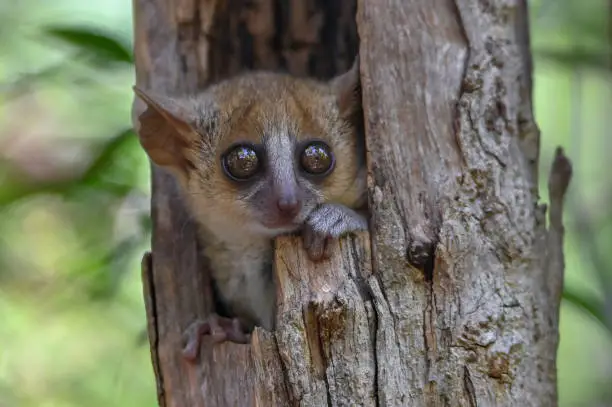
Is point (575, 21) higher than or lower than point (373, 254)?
higher

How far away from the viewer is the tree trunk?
88.5 inches

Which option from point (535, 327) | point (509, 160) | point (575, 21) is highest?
point (575, 21)

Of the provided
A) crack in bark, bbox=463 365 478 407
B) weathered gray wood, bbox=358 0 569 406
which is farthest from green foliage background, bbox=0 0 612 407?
crack in bark, bbox=463 365 478 407

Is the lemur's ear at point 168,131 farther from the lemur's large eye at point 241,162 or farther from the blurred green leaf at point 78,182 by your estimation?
the blurred green leaf at point 78,182

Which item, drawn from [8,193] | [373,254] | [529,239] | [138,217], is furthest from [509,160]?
[8,193]

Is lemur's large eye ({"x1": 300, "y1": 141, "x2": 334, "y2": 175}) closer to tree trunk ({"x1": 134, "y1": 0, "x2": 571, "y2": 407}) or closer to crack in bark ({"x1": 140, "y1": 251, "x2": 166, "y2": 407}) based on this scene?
tree trunk ({"x1": 134, "y1": 0, "x2": 571, "y2": 407})

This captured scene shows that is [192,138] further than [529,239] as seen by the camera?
Yes

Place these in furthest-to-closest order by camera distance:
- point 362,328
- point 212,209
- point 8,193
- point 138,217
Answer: point 138,217, point 8,193, point 212,209, point 362,328

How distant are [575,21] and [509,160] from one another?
1.63 meters

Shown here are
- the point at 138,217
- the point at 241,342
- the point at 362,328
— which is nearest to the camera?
the point at 362,328

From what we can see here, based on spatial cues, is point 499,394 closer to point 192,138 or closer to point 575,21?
point 192,138

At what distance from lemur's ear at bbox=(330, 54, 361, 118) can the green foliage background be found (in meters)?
1.07

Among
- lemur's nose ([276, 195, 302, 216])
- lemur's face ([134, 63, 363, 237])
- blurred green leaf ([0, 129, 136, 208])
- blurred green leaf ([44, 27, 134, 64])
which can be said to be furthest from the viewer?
blurred green leaf ([0, 129, 136, 208])

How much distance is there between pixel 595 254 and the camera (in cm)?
298
